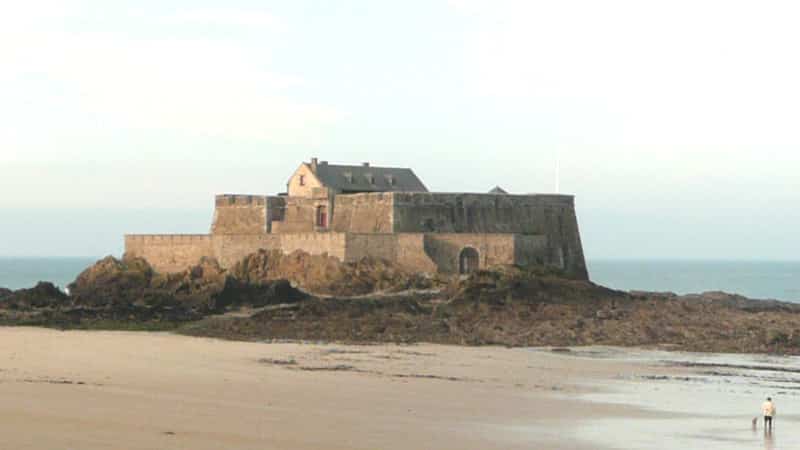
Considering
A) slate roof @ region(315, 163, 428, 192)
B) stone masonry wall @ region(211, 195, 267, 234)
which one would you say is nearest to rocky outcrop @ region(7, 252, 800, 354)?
stone masonry wall @ region(211, 195, 267, 234)

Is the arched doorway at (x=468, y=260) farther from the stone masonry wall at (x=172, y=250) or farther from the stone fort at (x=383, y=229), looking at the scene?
the stone masonry wall at (x=172, y=250)

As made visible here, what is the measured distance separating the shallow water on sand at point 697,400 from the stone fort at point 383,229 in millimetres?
11256

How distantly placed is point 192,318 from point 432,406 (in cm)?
1332

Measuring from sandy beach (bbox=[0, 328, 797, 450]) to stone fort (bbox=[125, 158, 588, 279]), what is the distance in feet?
37.3

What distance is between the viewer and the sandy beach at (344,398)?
533 inches

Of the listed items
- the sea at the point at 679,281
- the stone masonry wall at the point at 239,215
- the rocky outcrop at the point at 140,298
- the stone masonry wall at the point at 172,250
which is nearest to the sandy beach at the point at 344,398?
the rocky outcrop at the point at 140,298

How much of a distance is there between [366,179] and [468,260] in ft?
32.3

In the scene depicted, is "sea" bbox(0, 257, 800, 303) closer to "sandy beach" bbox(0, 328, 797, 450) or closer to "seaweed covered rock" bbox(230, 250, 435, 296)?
"seaweed covered rock" bbox(230, 250, 435, 296)

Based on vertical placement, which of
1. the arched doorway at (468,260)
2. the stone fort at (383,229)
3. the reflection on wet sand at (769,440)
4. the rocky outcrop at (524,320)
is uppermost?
the stone fort at (383,229)

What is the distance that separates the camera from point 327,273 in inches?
1351

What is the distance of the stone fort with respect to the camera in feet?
115

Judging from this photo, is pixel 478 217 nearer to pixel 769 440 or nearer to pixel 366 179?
pixel 366 179

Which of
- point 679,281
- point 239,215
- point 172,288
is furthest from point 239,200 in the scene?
point 679,281

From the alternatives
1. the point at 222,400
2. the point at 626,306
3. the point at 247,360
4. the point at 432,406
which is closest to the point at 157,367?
the point at 247,360
